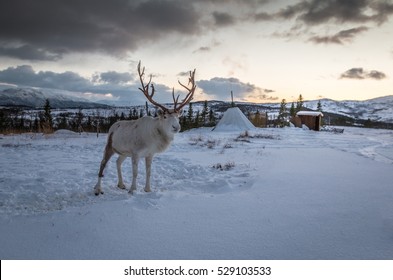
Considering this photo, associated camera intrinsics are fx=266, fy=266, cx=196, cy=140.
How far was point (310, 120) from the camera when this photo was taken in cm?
3594

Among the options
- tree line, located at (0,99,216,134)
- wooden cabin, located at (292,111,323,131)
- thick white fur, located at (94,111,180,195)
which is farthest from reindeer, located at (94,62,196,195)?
wooden cabin, located at (292,111,323,131)

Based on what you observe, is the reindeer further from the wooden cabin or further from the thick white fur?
the wooden cabin

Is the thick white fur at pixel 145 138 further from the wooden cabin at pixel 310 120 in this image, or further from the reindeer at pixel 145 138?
the wooden cabin at pixel 310 120

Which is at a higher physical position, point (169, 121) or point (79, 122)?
point (169, 121)

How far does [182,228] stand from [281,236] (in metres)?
1.30

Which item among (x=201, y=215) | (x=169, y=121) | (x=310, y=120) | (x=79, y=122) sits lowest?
(x=201, y=215)

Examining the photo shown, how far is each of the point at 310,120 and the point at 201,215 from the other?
35.5 meters

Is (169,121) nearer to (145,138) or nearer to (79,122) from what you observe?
(145,138)

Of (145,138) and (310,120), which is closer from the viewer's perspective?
(145,138)

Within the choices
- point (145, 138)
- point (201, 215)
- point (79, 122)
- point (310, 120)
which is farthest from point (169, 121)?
point (310, 120)

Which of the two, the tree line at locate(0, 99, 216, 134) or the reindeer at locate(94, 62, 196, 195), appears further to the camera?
the tree line at locate(0, 99, 216, 134)

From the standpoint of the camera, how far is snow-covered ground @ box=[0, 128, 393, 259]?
3057 mm

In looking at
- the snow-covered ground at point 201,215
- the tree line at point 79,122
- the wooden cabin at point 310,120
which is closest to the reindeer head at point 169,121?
the snow-covered ground at point 201,215

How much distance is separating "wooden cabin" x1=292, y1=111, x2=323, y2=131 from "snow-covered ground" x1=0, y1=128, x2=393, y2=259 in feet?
95.1
